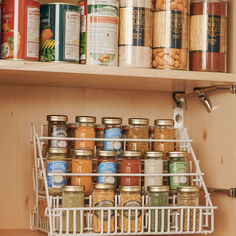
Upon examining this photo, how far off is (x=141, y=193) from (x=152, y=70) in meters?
0.33

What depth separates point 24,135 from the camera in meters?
1.67

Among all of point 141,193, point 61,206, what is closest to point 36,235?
point 61,206

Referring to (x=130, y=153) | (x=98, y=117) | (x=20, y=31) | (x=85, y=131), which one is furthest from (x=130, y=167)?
(x=20, y=31)

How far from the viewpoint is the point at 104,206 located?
1339 mm

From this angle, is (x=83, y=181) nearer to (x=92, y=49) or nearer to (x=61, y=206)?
(x=61, y=206)

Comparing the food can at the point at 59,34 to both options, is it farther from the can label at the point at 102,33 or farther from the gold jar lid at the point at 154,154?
the gold jar lid at the point at 154,154

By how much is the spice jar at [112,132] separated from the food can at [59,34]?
198mm

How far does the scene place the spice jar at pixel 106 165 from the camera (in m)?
1.41

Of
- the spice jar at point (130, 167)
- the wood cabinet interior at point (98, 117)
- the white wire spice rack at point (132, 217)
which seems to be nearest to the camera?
the white wire spice rack at point (132, 217)

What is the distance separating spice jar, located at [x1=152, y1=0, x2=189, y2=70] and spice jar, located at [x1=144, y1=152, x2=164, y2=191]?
243 mm

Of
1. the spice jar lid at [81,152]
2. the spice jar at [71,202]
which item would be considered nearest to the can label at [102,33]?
the spice jar lid at [81,152]

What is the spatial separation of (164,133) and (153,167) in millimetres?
131

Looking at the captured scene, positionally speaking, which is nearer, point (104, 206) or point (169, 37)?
point (104, 206)

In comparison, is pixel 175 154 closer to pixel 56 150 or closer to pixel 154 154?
pixel 154 154
